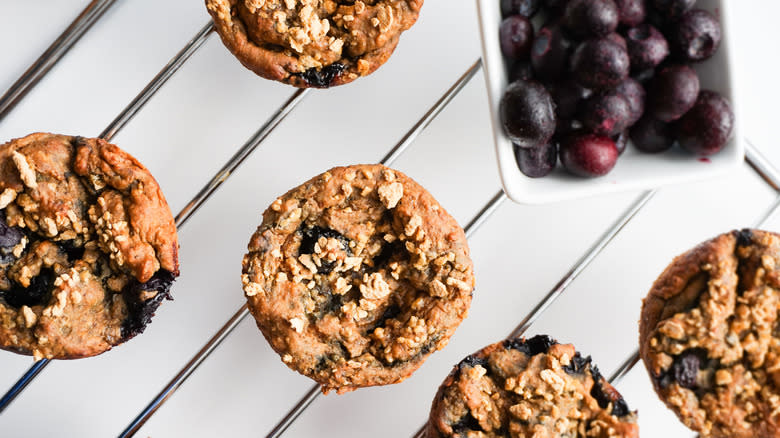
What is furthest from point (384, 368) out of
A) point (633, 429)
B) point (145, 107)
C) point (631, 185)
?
point (145, 107)

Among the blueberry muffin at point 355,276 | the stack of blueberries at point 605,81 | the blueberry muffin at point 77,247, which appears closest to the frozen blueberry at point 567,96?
the stack of blueberries at point 605,81

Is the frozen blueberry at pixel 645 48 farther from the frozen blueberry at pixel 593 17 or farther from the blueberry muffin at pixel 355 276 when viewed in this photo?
the blueberry muffin at pixel 355 276

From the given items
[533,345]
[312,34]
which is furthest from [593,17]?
[533,345]

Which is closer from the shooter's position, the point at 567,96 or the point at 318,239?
the point at 567,96

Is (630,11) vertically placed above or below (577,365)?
above

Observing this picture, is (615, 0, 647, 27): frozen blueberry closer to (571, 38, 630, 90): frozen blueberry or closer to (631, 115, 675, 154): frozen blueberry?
(571, 38, 630, 90): frozen blueberry

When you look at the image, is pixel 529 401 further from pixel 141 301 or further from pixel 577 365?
pixel 141 301

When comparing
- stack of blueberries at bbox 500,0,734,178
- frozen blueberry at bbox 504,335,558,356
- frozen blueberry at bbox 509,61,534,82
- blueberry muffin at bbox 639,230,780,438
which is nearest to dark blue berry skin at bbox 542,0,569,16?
stack of blueberries at bbox 500,0,734,178
